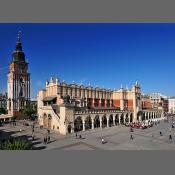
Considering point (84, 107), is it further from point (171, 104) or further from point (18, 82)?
point (171, 104)

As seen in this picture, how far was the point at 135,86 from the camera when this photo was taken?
6119 cm

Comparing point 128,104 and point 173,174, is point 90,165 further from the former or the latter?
point 128,104

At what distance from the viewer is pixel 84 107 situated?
160 feet

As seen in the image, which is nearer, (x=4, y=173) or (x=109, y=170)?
(x=4, y=173)

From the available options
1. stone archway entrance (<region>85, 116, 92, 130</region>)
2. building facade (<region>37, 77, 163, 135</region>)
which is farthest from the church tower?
stone archway entrance (<region>85, 116, 92, 130</region>)

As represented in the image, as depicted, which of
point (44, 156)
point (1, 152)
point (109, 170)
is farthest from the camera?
point (44, 156)

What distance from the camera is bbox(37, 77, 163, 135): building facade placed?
3805 cm

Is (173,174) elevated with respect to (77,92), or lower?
lower

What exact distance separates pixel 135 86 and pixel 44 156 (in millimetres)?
45024

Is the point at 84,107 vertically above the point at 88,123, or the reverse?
the point at 84,107

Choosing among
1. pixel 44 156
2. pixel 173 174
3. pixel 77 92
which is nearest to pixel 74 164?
pixel 44 156

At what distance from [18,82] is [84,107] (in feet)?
113

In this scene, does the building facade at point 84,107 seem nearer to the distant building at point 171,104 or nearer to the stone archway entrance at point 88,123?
the stone archway entrance at point 88,123

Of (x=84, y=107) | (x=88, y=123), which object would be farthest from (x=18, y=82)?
(x=88, y=123)
